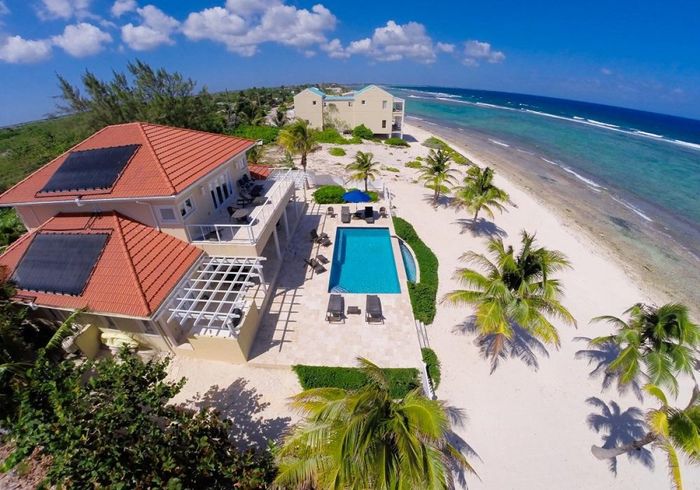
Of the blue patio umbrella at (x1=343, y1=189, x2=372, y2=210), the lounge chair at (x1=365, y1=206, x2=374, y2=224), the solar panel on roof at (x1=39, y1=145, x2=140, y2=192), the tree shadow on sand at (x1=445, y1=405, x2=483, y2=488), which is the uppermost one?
the solar panel on roof at (x1=39, y1=145, x2=140, y2=192)

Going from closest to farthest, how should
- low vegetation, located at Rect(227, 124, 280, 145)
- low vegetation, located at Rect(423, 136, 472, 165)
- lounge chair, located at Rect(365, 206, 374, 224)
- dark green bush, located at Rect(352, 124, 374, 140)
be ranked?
1. lounge chair, located at Rect(365, 206, 374, 224)
2. low vegetation, located at Rect(423, 136, 472, 165)
3. low vegetation, located at Rect(227, 124, 280, 145)
4. dark green bush, located at Rect(352, 124, 374, 140)

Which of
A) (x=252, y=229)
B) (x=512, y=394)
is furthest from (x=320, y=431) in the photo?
(x=252, y=229)

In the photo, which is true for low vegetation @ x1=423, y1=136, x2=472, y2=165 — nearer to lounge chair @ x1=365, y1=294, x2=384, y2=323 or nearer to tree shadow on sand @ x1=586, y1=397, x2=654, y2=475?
lounge chair @ x1=365, y1=294, x2=384, y2=323

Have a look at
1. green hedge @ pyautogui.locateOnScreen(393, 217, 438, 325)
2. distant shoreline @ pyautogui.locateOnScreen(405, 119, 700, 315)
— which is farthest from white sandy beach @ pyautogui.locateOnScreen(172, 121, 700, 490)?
distant shoreline @ pyautogui.locateOnScreen(405, 119, 700, 315)

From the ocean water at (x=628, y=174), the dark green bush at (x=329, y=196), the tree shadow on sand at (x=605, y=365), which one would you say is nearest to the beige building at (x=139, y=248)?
the dark green bush at (x=329, y=196)

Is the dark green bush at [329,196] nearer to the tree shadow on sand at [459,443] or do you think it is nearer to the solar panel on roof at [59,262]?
the solar panel on roof at [59,262]

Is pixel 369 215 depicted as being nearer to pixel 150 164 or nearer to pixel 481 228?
pixel 481 228
